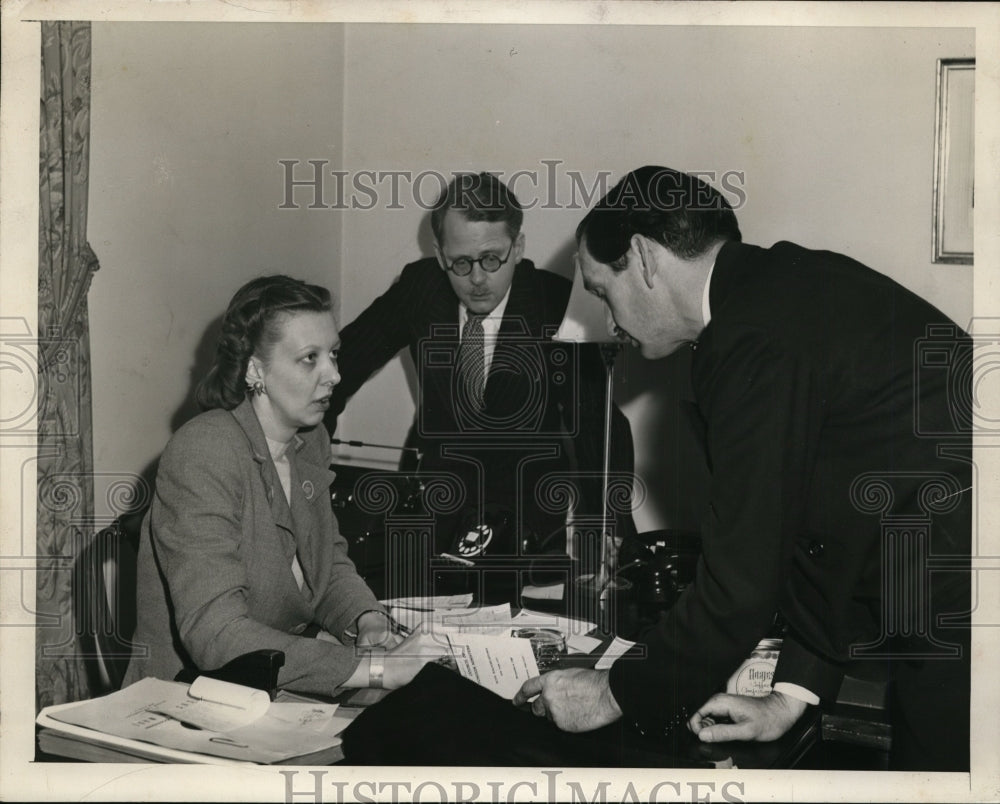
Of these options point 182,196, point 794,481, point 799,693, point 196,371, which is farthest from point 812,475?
point 182,196

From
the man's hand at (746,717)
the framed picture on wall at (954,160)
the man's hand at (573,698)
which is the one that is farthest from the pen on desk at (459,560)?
the framed picture on wall at (954,160)

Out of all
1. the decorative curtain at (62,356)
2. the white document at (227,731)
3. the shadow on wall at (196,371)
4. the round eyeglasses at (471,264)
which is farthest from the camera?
the round eyeglasses at (471,264)

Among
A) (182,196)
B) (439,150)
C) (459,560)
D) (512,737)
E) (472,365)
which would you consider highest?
(439,150)

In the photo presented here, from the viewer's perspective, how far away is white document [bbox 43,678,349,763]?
5.65 ft

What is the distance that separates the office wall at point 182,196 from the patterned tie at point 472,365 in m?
0.42

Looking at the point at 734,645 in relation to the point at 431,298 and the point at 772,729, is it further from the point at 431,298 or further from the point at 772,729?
the point at 431,298

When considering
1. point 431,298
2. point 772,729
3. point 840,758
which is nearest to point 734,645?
point 772,729

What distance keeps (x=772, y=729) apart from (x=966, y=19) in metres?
1.60

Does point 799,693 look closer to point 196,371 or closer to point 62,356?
point 196,371

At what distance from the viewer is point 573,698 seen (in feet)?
5.75

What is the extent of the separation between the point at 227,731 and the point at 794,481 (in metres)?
1.20

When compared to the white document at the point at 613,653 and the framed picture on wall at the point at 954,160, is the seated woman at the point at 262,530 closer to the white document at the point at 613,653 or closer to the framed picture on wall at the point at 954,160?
the white document at the point at 613,653

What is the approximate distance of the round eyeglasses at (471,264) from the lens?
2627mm

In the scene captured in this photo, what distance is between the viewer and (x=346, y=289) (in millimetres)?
2625
